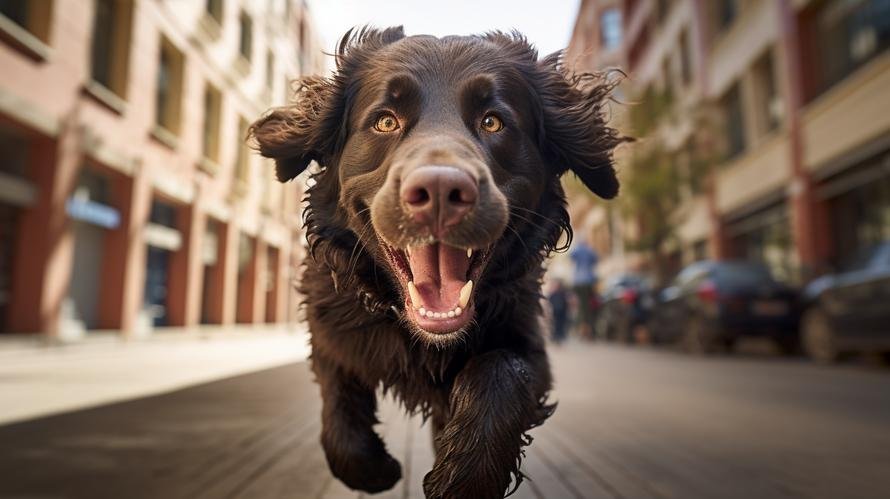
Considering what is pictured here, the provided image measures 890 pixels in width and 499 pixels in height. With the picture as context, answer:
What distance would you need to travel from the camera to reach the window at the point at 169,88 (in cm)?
1385

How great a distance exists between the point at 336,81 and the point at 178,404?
138 inches

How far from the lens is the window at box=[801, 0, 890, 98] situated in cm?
1248

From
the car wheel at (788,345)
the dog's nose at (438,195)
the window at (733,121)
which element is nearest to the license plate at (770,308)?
the car wheel at (788,345)

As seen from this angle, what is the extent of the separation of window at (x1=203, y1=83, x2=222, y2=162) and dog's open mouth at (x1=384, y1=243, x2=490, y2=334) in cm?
1038

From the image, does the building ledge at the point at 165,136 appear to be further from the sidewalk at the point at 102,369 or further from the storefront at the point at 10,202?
the sidewalk at the point at 102,369

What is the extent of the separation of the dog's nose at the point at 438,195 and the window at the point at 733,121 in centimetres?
1938

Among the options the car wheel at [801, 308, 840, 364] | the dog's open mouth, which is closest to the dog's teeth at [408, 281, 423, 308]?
→ the dog's open mouth

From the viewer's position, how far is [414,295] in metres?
1.72

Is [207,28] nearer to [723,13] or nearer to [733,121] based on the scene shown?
[733,121]

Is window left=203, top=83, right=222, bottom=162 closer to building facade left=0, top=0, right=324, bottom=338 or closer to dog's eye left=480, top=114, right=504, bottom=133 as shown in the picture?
building facade left=0, top=0, right=324, bottom=338

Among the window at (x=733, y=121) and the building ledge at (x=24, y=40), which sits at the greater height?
the window at (x=733, y=121)

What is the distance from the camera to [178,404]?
496 centimetres

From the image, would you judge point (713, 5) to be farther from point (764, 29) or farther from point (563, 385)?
point (563, 385)

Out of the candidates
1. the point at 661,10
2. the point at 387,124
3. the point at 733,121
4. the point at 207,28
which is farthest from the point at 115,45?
the point at 661,10
